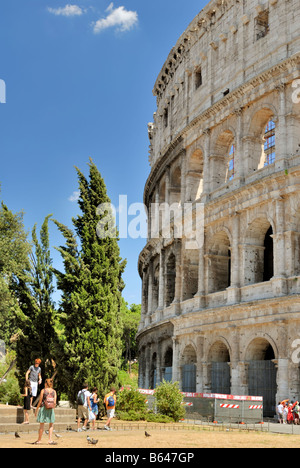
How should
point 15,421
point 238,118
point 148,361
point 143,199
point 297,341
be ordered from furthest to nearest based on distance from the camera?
point 143,199
point 148,361
point 238,118
point 297,341
point 15,421

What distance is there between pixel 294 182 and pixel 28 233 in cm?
1875

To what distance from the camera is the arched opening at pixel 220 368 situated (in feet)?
77.2

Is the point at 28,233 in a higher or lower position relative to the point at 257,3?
lower

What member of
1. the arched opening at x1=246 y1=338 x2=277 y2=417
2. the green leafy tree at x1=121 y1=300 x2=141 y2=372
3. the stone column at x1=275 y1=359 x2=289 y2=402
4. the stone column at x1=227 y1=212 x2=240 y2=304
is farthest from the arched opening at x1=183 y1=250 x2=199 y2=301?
the green leafy tree at x1=121 y1=300 x2=141 y2=372

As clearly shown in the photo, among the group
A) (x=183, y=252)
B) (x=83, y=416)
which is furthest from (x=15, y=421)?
(x=183, y=252)

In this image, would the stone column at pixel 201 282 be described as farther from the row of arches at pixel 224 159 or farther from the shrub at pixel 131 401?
the shrub at pixel 131 401

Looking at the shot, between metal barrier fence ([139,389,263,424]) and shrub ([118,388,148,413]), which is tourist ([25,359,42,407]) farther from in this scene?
metal barrier fence ([139,389,263,424])

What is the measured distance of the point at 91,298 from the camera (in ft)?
62.1

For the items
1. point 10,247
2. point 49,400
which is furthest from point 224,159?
point 49,400

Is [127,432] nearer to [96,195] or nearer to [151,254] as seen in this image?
[96,195]

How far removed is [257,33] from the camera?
25.1 meters

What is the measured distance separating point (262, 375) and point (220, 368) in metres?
2.56

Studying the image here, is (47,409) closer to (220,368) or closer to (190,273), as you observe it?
(220,368)

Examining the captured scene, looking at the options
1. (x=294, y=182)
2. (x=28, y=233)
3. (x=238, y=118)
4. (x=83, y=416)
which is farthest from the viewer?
(x=28, y=233)
